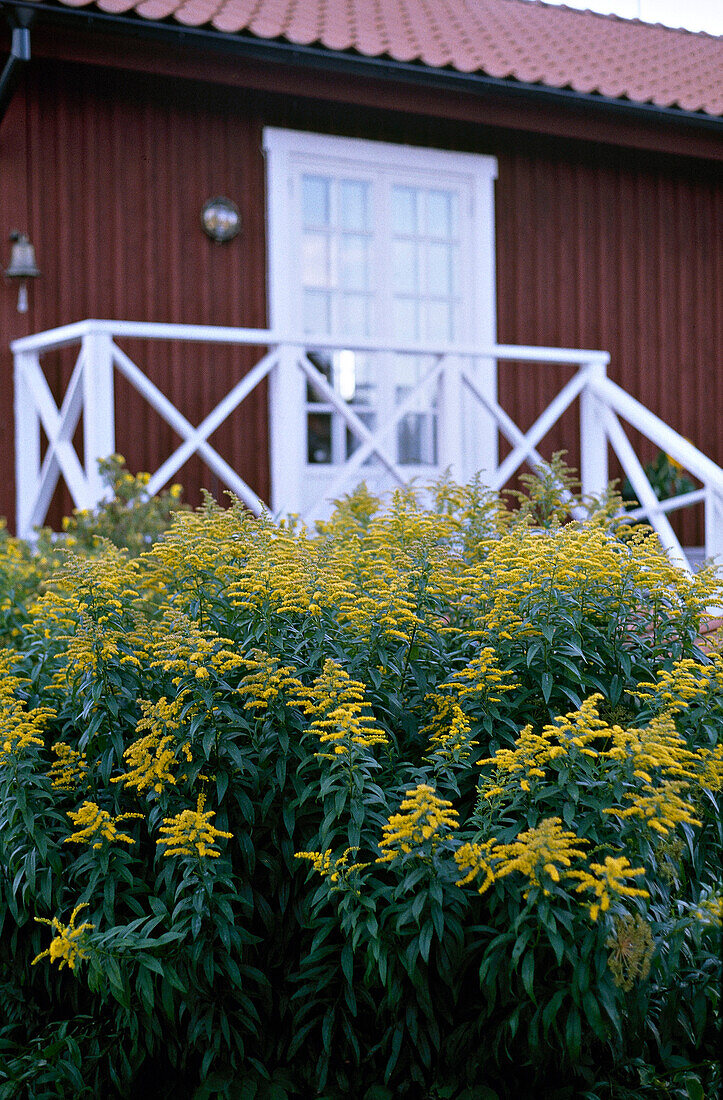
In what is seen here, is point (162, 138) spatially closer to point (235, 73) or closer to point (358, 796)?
point (235, 73)

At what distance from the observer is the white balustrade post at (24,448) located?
6.33 m

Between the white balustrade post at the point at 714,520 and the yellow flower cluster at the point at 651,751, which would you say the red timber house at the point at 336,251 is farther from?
the yellow flower cluster at the point at 651,751

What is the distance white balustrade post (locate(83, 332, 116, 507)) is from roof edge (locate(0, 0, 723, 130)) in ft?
5.57

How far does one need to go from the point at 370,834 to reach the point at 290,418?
3699 millimetres

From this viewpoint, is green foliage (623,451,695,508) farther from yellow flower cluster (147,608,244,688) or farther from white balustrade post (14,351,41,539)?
yellow flower cluster (147,608,244,688)

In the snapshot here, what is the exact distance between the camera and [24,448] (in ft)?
20.9

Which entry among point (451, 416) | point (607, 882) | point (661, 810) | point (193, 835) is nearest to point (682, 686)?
point (661, 810)

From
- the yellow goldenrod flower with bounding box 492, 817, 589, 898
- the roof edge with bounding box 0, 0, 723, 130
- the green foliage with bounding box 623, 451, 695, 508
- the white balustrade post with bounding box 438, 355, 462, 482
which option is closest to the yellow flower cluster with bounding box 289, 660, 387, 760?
the yellow goldenrod flower with bounding box 492, 817, 589, 898

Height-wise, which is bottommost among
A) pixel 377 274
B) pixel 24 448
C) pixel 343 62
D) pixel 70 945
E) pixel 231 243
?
pixel 70 945

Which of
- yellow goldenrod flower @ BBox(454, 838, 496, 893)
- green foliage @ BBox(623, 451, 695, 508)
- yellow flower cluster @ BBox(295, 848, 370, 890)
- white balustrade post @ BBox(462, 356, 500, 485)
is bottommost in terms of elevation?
yellow flower cluster @ BBox(295, 848, 370, 890)

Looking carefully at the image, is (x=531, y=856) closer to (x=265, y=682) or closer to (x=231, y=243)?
(x=265, y=682)

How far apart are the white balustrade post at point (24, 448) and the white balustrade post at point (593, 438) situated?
10.2 feet

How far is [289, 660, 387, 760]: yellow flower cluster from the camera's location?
238 cm

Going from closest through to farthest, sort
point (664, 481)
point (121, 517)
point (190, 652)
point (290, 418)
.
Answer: point (190, 652) < point (121, 517) < point (290, 418) < point (664, 481)
